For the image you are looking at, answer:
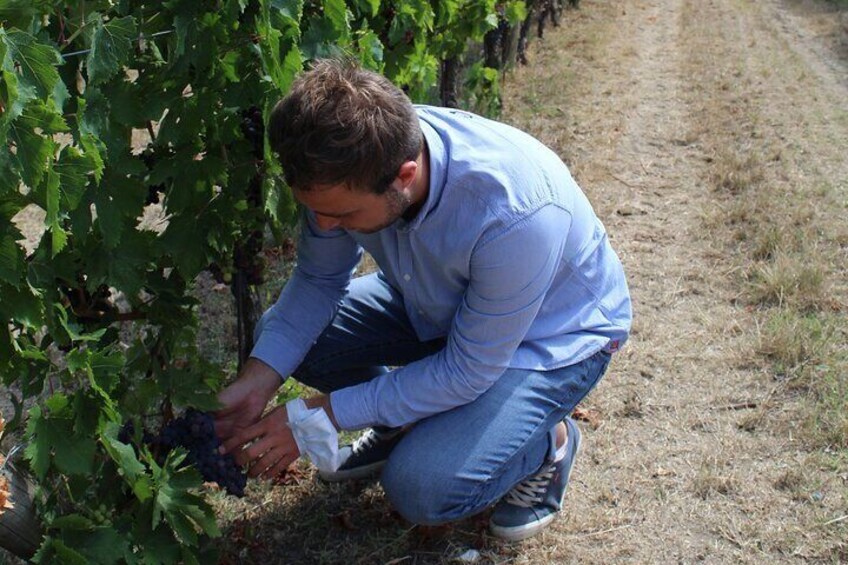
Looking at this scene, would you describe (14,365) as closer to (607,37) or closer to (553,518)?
(553,518)

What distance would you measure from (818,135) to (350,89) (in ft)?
17.7

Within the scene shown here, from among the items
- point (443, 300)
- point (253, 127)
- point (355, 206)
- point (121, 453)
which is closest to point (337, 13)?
point (253, 127)

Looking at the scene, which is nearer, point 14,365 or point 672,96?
point 14,365

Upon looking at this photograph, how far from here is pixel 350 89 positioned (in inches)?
81.3

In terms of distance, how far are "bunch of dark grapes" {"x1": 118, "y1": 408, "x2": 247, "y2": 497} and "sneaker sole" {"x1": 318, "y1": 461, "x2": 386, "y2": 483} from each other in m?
0.66

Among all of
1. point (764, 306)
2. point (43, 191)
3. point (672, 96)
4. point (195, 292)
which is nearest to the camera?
point (43, 191)

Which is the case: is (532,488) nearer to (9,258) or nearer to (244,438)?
(244,438)

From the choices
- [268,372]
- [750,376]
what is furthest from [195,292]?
[750,376]

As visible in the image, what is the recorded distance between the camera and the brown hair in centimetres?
202

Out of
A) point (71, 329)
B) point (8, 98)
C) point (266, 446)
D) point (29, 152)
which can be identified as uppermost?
point (8, 98)

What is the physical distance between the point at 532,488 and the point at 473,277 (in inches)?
31.2

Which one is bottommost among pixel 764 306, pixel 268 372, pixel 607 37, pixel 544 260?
pixel 607 37

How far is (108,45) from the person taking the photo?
1.96m

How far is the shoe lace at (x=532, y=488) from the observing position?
111 inches
